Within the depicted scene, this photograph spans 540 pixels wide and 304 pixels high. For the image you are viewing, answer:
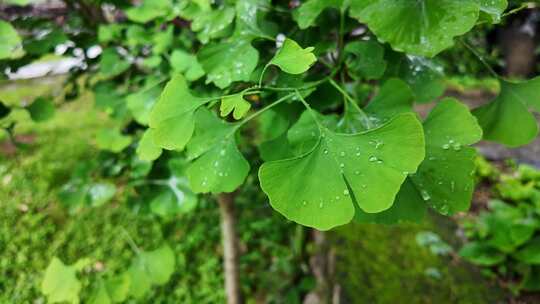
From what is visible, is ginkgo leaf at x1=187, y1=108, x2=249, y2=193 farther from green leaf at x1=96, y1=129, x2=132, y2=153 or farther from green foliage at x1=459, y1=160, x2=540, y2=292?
green foliage at x1=459, y1=160, x2=540, y2=292

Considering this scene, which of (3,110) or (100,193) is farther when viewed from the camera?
(100,193)

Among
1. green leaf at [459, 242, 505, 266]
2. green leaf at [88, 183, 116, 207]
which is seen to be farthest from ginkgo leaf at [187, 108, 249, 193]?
green leaf at [459, 242, 505, 266]

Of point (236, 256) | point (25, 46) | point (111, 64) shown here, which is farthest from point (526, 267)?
point (25, 46)

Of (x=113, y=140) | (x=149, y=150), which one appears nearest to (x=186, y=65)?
(x=149, y=150)

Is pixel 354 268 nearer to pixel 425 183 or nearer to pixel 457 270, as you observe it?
pixel 457 270

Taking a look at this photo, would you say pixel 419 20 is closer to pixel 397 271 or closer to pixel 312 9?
pixel 312 9
